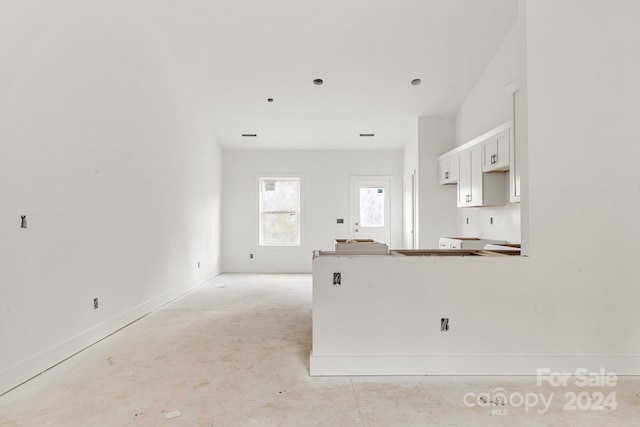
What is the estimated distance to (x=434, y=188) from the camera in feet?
20.3

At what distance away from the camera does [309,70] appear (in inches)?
200

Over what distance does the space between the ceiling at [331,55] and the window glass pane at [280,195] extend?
5.03 ft

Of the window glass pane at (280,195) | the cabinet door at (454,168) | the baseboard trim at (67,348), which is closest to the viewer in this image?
the baseboard trim at (67,348)

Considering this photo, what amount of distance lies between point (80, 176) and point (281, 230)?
499cm

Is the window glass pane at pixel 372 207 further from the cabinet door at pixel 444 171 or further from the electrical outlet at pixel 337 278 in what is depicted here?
the electrical outlet at pixel 337 278

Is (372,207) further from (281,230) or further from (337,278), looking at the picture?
(337,278)

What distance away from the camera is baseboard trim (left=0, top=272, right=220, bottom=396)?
229cm

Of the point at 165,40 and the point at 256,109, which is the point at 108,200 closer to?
the point at 165,40

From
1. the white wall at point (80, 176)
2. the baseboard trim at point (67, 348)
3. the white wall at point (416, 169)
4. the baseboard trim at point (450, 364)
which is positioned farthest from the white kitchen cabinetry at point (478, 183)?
the baseboard trim at point (67, 348)

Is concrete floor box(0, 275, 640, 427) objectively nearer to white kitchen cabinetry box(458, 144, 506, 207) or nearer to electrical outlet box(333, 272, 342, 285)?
electrical outlet box(333, 272, 342, 285)

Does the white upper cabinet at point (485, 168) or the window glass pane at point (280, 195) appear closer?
the white upper cabinet at point (485, 168)

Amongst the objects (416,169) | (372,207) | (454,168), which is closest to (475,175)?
(454,168)

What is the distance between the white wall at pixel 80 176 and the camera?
2348mm

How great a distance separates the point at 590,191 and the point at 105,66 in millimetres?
4134
